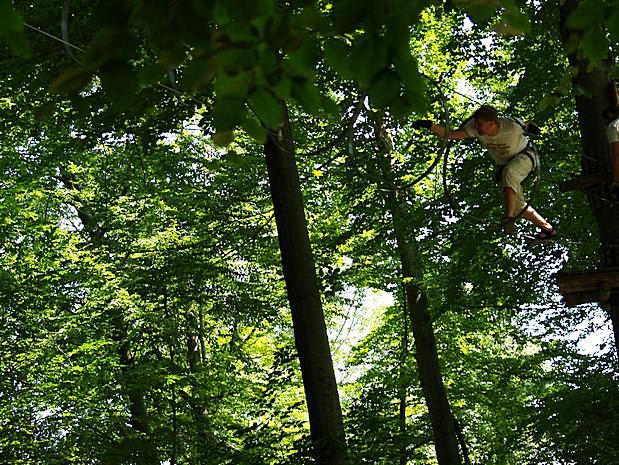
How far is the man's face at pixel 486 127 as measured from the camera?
245 inches

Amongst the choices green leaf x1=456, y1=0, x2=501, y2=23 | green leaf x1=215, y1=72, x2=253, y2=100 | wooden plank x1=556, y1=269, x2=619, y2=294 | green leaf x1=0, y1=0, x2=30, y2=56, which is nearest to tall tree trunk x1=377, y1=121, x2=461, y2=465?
wooden plank x1=556, y1=269, x2=619, y2=294

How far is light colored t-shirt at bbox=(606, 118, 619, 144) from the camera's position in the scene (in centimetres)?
656

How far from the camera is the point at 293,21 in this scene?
5.44ft

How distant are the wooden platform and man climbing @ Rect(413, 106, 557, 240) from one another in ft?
1.93

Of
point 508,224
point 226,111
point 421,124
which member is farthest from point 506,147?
point 226,111

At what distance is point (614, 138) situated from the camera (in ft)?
21.5

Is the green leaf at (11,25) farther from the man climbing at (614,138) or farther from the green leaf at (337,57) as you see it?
the man climbing at (614,138)

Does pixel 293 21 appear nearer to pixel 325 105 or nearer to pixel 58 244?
pixel 325 105

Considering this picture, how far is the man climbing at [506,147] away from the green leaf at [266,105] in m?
4.66

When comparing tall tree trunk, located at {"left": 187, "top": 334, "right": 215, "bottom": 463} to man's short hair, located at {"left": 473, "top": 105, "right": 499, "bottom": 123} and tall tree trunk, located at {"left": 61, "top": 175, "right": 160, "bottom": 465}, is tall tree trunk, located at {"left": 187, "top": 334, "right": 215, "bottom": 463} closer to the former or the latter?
tall tree trunk, located at {"left": 61, "top": 175, "right": 160, "bottom": 465}

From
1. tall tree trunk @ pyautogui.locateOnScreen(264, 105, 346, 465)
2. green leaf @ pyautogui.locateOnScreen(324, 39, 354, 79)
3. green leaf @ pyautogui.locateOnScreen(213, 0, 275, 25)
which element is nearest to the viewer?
green leaf @ pyautogui.locateOnScreen(213, 0, 275, 25)

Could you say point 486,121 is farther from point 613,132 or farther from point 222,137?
point 222,137

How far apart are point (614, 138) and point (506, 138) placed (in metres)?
0.90

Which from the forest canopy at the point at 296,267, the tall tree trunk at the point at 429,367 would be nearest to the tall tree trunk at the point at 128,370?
the forest canopy at the point at 296,267
